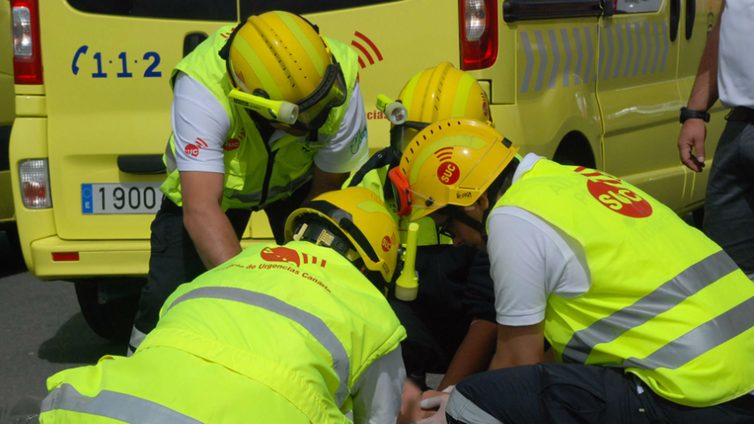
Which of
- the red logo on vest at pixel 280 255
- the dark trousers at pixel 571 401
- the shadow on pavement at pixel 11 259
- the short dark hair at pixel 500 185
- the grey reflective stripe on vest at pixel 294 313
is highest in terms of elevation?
the short dark hair at pixel 500 185

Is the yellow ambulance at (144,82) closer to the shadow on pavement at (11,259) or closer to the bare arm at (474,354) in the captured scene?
the bare arm at (474,354)

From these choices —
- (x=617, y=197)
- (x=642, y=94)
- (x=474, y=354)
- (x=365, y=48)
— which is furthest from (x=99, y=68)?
(x=642, y=94)

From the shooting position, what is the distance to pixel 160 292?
121 inches

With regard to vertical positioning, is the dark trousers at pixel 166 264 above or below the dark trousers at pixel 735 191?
below

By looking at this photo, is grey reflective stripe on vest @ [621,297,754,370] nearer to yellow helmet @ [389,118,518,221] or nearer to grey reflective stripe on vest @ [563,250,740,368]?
grey reflective stripe on vest @ [563,250,740,368]

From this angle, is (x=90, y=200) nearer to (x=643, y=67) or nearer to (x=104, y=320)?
(x=104, y=320)

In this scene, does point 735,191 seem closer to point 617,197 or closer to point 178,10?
point 617,197

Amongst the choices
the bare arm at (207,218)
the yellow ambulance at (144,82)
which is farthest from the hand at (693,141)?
the bare arm at (207,218)

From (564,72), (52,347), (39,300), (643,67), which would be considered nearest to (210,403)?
(564,72)

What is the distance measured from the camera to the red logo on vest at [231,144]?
2955 millimetres

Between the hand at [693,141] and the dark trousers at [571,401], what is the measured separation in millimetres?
1348

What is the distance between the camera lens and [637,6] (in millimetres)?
4273

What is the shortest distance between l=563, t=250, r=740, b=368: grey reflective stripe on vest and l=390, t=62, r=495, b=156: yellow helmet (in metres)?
1.22

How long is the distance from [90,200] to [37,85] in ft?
1.88
